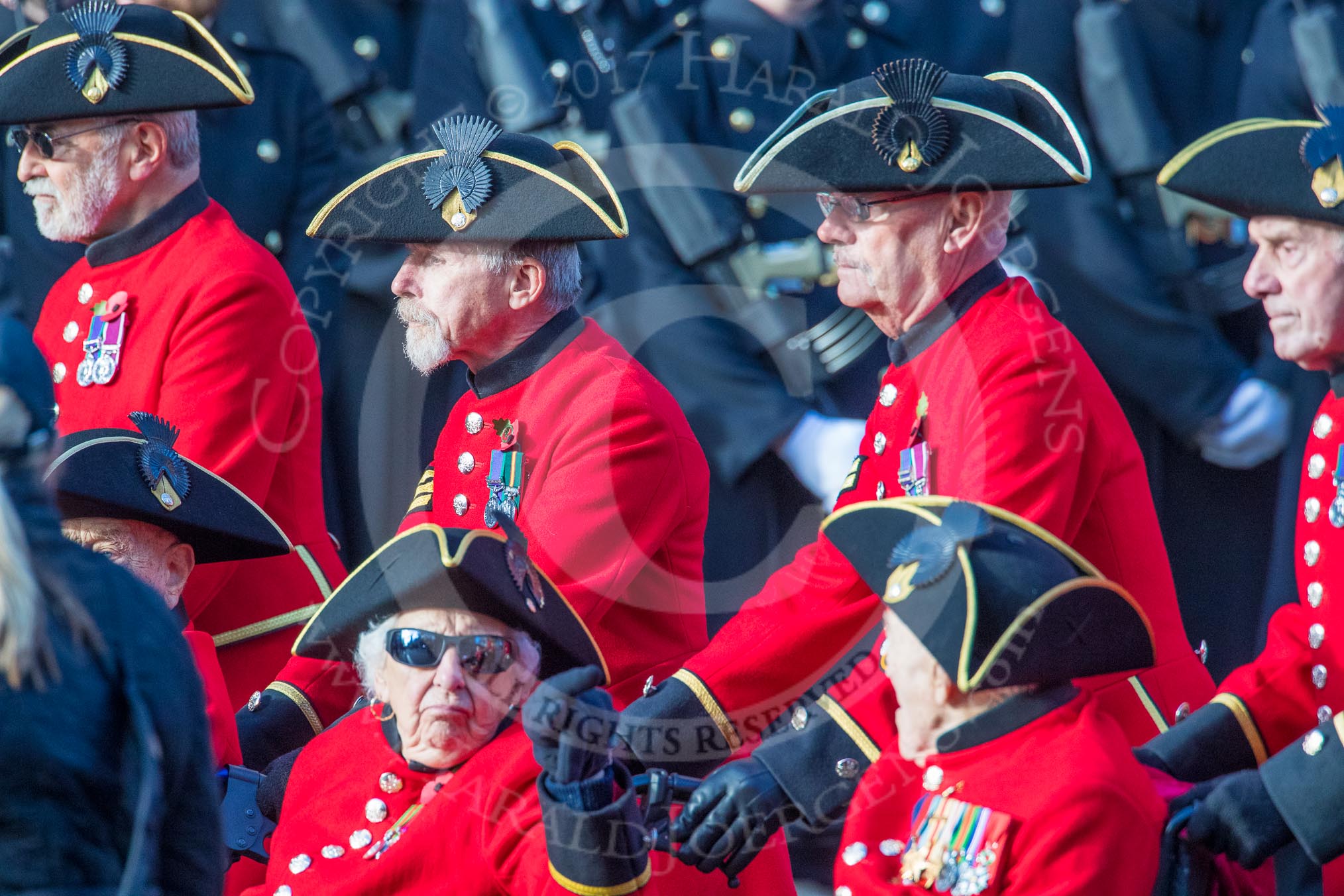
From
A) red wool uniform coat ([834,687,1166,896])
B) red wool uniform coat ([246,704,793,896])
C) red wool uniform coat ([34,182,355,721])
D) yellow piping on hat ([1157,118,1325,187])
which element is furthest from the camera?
red wool uniform coat ([34,182,355,721])

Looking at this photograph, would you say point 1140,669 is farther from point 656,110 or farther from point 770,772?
point 656,110

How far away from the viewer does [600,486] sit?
4.27 metres

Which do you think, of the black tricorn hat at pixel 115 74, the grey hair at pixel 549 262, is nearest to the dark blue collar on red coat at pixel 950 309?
the grey hair at pixel 549 262

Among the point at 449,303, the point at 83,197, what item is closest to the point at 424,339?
the point at 449,303

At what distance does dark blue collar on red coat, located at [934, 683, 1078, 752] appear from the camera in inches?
134

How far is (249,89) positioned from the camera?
16.5ft

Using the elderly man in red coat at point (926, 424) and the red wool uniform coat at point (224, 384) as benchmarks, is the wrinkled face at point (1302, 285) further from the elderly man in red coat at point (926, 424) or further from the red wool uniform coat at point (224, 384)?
the red wool uniform coat at point (224, 384)

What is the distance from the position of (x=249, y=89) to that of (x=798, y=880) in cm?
250

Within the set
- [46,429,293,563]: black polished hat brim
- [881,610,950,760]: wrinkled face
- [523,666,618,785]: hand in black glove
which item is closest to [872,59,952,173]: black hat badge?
[881,610,950,760]: wrinkled face

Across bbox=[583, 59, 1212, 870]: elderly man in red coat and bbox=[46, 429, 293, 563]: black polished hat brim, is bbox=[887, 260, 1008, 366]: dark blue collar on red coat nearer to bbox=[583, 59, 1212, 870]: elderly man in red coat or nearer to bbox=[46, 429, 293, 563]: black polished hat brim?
bbox=[583, 59, 1212, 870]: elderly man in red coat

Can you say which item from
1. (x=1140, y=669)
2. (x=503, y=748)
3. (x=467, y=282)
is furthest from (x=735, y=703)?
(x=467, y=282)

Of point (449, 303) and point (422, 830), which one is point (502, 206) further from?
point (422, 830)

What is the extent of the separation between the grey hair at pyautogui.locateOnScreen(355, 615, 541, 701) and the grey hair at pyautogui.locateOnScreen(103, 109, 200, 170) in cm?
167

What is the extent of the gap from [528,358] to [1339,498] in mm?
1641
